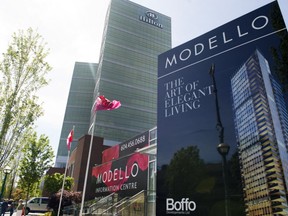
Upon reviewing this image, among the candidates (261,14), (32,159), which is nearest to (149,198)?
(261,14)

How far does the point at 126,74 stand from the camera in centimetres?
8144

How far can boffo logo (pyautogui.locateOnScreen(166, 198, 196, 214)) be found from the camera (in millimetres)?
9289

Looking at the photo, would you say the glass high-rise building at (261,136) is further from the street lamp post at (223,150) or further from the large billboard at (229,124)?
the street lamp post at (223,150)

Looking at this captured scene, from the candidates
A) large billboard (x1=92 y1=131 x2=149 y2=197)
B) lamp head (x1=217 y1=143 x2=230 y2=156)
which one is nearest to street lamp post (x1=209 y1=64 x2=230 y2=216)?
lamp head (x1=217 y1=143 x2=230 y2=156)

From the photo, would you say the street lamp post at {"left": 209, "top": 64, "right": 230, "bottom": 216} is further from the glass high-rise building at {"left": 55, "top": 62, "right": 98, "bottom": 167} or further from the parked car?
the glass high-rise building at {"left": 55, "top": 62, "right": 98, "bottom": 167}

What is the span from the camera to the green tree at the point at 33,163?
20.2 m

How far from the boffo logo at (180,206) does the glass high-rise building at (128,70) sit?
61515 mm

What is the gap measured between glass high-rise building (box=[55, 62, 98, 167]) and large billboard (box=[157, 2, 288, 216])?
8301cm

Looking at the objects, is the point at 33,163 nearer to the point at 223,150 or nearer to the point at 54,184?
the point at 54,184

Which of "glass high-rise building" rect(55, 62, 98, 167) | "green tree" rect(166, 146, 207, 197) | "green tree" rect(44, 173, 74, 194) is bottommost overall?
"green tree" rect(166, 146, 207, 197)

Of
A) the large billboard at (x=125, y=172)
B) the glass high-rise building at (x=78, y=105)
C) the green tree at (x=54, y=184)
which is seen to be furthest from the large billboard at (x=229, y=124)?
the glass high-rise building at (x=78, y=105)

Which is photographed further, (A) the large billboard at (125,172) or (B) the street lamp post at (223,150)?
(A) the large billboard at (125,172)

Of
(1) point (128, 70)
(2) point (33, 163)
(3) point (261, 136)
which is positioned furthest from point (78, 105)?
(3) point (261, 136)

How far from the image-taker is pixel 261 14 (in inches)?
383
